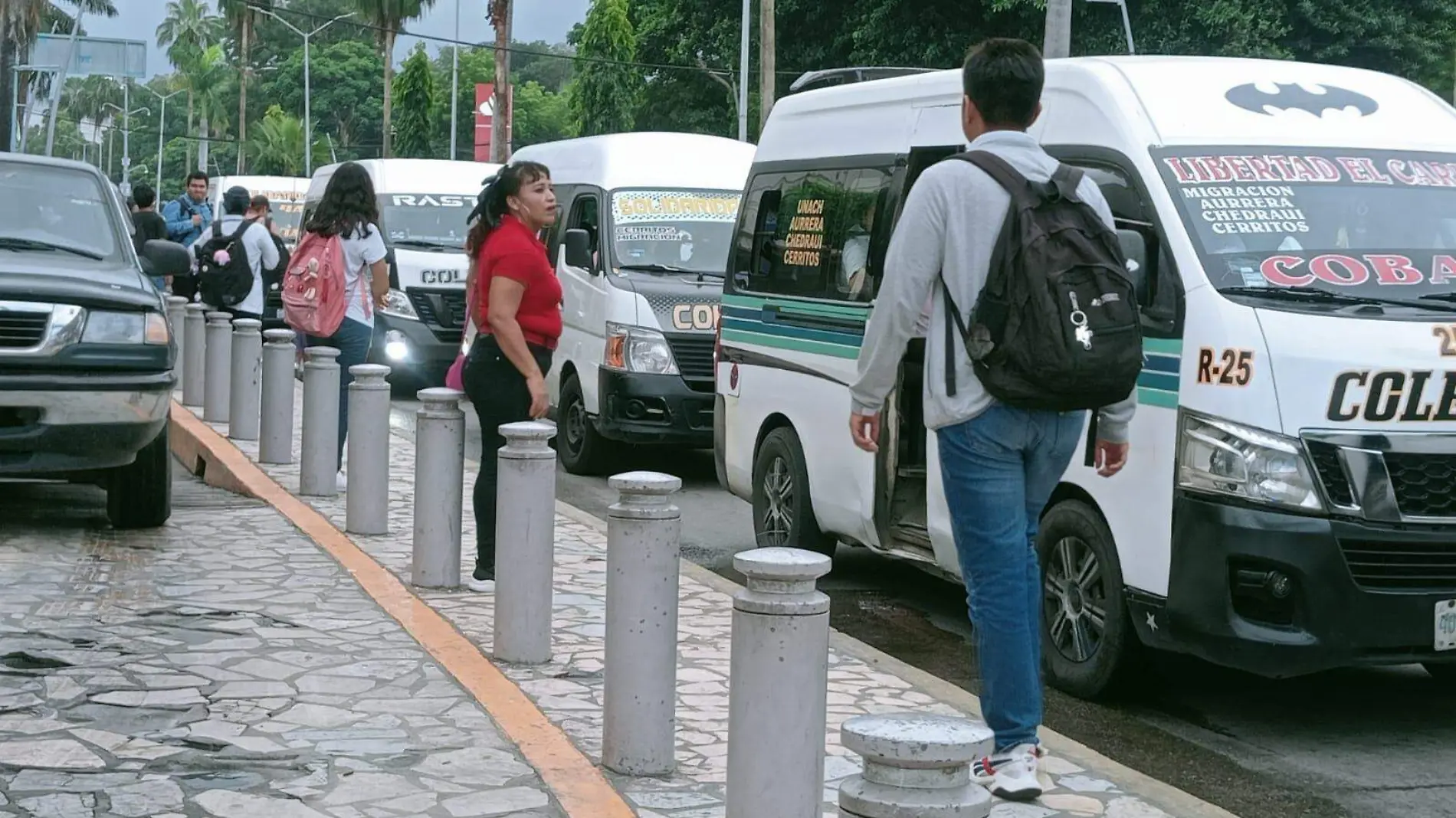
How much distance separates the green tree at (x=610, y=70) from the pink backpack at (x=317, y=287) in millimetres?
41042

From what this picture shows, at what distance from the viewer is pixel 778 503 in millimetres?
9180

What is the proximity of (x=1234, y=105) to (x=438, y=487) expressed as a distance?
10.8 feet

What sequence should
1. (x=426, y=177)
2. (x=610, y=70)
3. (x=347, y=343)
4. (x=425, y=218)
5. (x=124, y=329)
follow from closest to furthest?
(x=124, y=329) → (x=347, y=343) → (x=425, y=218) → (x=426, y=177) → (x=610, y=70)

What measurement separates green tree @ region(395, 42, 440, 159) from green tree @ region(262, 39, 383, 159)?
41.8 meters

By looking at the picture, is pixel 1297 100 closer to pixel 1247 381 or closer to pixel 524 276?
pixel 1247 381

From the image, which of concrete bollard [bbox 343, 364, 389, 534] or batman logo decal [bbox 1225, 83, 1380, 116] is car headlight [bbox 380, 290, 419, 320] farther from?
batman logo decal [bbox 1225, 83, 1380, 116]

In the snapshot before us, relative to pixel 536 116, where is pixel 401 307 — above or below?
below

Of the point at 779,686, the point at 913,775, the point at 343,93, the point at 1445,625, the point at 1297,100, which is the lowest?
the point at 1445,625

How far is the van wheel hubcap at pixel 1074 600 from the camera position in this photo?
6676 mm

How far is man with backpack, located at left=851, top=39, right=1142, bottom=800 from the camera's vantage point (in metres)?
4.73

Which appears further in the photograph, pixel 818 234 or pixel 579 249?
pixel 579 249

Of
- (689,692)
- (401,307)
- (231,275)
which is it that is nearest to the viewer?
(689,692)

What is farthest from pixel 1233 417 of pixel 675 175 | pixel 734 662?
pixel 675 175

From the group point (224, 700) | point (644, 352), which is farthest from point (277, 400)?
point (224, 700)
